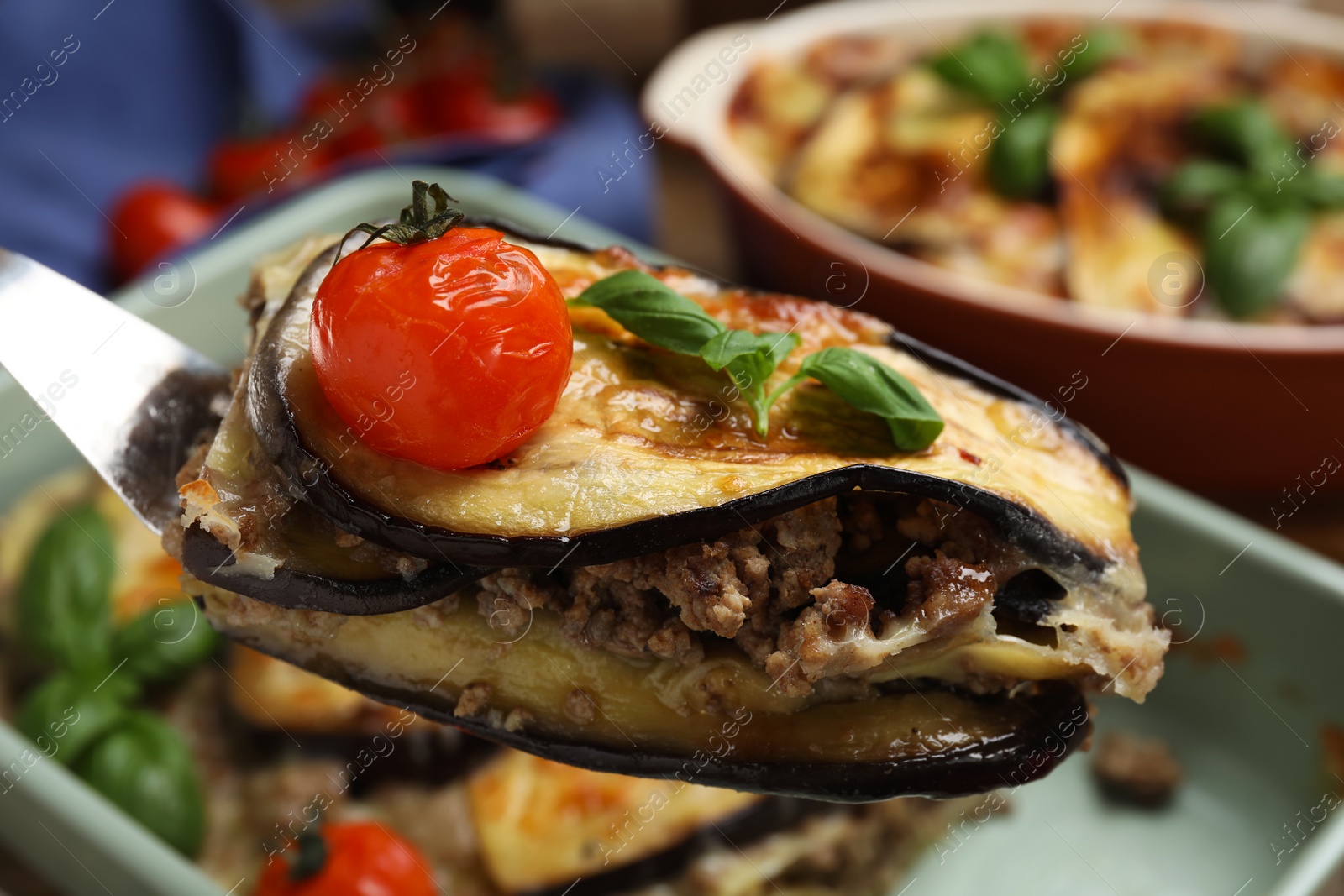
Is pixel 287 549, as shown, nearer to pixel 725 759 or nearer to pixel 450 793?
A: pixel 725 759

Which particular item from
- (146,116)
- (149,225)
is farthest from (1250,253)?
(146,116)

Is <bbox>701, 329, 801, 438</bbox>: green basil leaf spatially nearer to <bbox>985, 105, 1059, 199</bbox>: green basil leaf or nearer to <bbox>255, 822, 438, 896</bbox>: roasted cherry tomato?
<bbox>255, 822, 438, 896</bbox>: roasted cherry tomato

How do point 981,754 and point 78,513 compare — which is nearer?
point 981,754

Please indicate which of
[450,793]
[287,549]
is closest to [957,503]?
[287,549]

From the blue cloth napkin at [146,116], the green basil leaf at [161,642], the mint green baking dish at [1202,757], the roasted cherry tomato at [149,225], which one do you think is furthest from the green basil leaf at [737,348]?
the roasted cherry tomato at [149,225]

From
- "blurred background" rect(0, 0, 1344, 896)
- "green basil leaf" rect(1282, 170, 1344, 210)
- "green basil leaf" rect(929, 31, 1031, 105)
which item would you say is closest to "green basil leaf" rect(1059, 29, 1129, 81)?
"green basil leaf" rect(929, 31, 1031, 105)

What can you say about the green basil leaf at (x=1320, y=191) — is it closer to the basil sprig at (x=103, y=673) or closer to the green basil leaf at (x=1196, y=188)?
the green basil leaf at (x=1196, y=188)

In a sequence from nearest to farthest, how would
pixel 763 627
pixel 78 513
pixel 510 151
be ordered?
1. pixel 763 627
2. pixel 78 513
3. pixel 510 151
